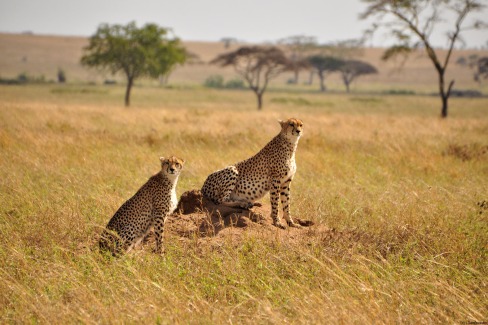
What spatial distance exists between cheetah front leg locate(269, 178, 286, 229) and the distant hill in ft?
195

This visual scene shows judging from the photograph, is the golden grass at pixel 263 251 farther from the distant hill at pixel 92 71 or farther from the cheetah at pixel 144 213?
the distant hill at pixel 92 71

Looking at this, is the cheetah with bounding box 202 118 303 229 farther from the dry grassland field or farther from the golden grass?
the golden grass

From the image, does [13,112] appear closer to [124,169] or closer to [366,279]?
[124,169]

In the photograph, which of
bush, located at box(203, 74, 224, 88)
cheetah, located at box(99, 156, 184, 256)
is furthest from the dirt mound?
bush, located at box(203, 74, 224, 88)

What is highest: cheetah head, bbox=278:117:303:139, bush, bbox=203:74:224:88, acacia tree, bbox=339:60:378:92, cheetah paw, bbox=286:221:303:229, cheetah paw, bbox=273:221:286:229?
acacia tree, bbox=339:60:378:92

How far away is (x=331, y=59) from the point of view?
6056cm

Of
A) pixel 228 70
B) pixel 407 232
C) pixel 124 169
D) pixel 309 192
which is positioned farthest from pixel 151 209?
pixel 228 70

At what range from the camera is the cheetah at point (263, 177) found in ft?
20.1

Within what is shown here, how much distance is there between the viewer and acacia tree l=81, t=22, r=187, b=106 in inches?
1241

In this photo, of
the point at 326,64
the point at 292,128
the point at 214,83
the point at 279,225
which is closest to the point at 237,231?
the point at 279,225

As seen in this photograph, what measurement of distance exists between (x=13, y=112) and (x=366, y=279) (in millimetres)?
13740

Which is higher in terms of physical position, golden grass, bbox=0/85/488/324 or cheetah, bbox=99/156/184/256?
A: cheetah, bbox=99/156/184/256

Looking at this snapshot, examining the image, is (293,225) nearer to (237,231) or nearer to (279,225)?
(279,225)

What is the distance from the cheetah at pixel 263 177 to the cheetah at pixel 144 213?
35.4 inches
